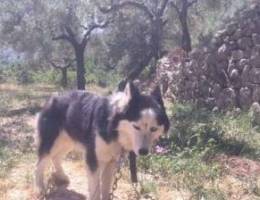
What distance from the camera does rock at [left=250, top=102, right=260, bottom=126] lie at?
8.50 metres

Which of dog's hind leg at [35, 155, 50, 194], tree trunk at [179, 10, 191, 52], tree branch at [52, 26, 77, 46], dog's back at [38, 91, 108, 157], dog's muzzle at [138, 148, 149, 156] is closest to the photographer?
dog's muzzle at [138, 148, 149, 156]

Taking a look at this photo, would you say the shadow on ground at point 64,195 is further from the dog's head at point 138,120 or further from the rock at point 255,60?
the rock at point 255,60

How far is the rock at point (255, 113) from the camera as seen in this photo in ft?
27.9

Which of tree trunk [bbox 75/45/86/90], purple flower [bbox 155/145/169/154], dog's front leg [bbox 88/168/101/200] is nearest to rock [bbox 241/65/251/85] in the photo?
purple flower [bbox 155/145/169/154]

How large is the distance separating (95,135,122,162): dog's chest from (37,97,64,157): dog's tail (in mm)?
783

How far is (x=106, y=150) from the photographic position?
4.48 meters

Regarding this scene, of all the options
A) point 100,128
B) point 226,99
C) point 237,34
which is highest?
point 237,34

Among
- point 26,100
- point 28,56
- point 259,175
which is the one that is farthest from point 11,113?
point 259,175

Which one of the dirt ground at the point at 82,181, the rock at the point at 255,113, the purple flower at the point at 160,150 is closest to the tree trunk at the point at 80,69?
the rock at the point at 255,113

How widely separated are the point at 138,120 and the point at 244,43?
6.68 metres

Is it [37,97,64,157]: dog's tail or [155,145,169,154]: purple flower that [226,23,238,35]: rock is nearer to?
[155,145,169,154]: purple flower

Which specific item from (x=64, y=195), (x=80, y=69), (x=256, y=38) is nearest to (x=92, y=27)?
(x=80, y=69)

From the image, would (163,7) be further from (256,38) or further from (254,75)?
(254,75)

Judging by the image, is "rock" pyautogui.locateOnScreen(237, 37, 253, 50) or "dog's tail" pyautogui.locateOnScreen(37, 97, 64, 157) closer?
"dog's tail" pyautogui.locateOnScreen(37, 97, 64, 157)
